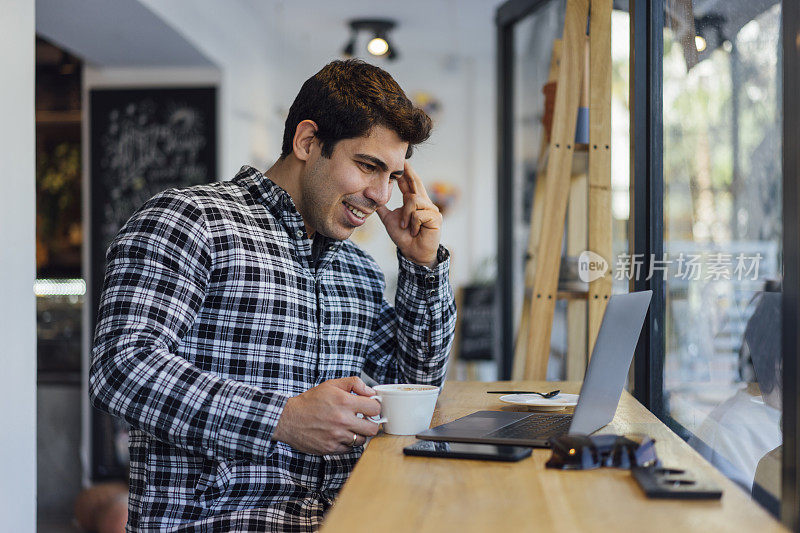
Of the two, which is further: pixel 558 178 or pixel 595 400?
pixel 558 178

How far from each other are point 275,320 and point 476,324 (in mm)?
3975

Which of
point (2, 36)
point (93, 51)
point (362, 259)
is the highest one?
point (93, 51)

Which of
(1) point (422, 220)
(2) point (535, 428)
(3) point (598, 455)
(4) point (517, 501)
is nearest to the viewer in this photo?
(4) point (517, 501)

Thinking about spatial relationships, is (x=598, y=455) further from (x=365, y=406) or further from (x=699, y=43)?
(x=699, y=43)

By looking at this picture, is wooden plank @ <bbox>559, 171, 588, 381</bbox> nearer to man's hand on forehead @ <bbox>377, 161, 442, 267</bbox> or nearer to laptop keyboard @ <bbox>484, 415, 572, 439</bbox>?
man's hand on forehead @ <bbox>377, 161, 442, 267</bbox>

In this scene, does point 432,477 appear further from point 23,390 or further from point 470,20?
point 470,20

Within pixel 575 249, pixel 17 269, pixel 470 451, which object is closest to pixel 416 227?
pixel 470 451

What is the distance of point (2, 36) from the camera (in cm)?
211

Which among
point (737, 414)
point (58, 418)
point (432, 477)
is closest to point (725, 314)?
A: point (737, 414)

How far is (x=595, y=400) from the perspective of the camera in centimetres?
116

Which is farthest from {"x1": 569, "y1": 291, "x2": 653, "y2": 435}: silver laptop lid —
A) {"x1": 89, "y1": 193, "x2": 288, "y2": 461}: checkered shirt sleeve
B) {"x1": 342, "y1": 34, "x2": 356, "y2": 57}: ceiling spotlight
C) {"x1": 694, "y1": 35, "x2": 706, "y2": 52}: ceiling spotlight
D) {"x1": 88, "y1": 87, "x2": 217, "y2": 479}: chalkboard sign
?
{"x1": 342, "y1": 34, "x2": 356, "y2": 57}: ceiling spotlight

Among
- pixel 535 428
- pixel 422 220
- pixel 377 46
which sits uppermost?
pixel 377 46

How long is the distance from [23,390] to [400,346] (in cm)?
117

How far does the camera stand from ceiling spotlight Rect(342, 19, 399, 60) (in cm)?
495
